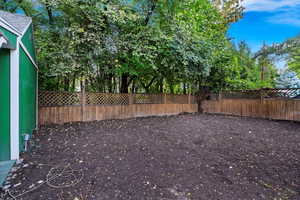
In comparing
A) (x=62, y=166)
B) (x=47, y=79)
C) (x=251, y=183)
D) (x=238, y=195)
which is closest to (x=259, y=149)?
(x=251, y=183)

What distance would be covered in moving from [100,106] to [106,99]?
1.14 ft

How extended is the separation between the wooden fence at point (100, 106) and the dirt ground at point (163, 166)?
1.12m

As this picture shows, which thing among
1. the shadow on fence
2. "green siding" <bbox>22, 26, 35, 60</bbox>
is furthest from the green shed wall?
the shadow on fence

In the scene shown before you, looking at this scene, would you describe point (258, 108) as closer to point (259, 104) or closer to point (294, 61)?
point (259, 104)

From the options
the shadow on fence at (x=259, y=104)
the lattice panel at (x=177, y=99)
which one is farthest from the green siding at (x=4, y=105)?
the shadow on fence at (x=259, y=104)

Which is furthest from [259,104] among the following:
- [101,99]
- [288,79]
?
[101,99]

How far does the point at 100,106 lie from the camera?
560 centimetres

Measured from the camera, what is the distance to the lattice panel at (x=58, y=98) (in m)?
4.69

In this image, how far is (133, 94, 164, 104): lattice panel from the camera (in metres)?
6.50

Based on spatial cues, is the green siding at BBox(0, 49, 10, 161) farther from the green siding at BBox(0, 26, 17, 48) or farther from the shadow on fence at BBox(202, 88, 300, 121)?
the shadow on fence at BBox(202, 88, 300, 121)

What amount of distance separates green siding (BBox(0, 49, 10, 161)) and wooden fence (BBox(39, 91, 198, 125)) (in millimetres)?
2494

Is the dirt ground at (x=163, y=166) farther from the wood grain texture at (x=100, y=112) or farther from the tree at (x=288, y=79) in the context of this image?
the tree at (x=288, y=79)

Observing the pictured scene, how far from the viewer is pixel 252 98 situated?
7.02m

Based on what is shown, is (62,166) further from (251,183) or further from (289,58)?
(289,58)
